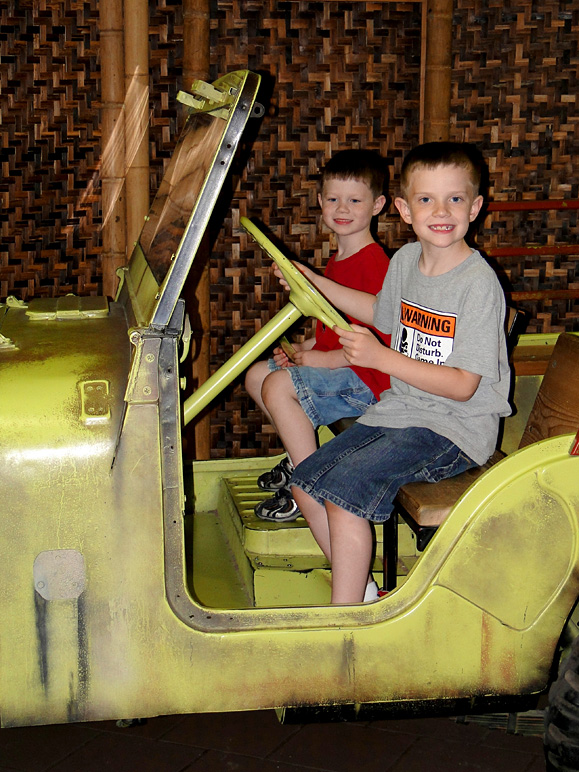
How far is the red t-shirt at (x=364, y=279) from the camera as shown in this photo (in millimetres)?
2619

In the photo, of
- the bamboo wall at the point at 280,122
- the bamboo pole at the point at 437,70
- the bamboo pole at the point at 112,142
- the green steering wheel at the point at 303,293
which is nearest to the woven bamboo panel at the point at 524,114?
the bamboo wall at the point at 280,122

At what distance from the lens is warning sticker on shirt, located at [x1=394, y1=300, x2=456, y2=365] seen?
83.9 inches

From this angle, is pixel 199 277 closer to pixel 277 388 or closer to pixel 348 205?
pixel 348 205

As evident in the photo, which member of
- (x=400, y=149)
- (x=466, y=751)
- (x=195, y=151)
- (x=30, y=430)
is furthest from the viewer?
(x=400, y=149)

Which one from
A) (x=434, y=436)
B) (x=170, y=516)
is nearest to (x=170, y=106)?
(x=434, y=436)

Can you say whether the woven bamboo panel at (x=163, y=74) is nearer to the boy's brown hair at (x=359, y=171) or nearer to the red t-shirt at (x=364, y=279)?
the boy's brown hair at (x=359, y=171)

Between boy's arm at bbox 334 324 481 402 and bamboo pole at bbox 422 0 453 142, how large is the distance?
184cm

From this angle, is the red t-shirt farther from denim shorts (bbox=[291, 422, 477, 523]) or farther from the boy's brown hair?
denim shorts (bbox=[291, 422, 477, 523])

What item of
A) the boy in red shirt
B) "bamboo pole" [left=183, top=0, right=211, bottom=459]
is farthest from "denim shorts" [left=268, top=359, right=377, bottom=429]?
"bamboo pole" [left=183, top=0, right=211, bottom=459]

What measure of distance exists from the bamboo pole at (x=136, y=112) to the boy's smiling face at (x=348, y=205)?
998 mm

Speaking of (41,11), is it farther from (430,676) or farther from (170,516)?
(430,676)

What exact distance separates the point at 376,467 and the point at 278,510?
648 mm

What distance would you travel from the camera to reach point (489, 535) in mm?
1817

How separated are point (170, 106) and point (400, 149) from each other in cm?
98
